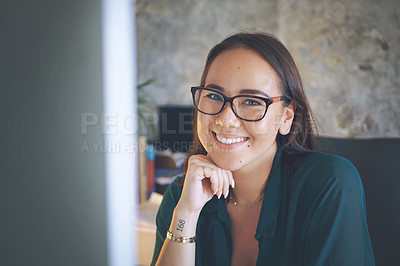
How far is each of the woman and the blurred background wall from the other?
184 cm

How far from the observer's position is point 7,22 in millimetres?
763

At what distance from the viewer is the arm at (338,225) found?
0.89m

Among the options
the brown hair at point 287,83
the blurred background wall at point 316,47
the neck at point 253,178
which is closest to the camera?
the brown hair at point 287,83

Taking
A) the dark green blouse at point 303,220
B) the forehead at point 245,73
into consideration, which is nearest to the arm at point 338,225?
the dark green blouse at point 303,220

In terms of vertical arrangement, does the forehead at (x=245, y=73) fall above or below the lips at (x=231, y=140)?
above

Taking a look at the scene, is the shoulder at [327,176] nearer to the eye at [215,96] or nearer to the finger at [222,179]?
the finger at [222,179]

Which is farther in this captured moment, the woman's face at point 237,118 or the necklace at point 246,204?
the necklace at point 246,204

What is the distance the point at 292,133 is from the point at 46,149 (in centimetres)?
83

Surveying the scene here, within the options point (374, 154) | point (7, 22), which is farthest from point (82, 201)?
point (374, 154)

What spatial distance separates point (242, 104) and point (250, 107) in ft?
0.09

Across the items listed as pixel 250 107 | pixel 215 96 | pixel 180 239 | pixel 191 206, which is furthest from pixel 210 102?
pixel 180 239

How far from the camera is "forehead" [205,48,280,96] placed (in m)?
0.97

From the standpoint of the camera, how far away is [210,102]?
3.39ft

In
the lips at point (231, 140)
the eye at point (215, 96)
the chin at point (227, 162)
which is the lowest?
the chin at point (227, 162)
